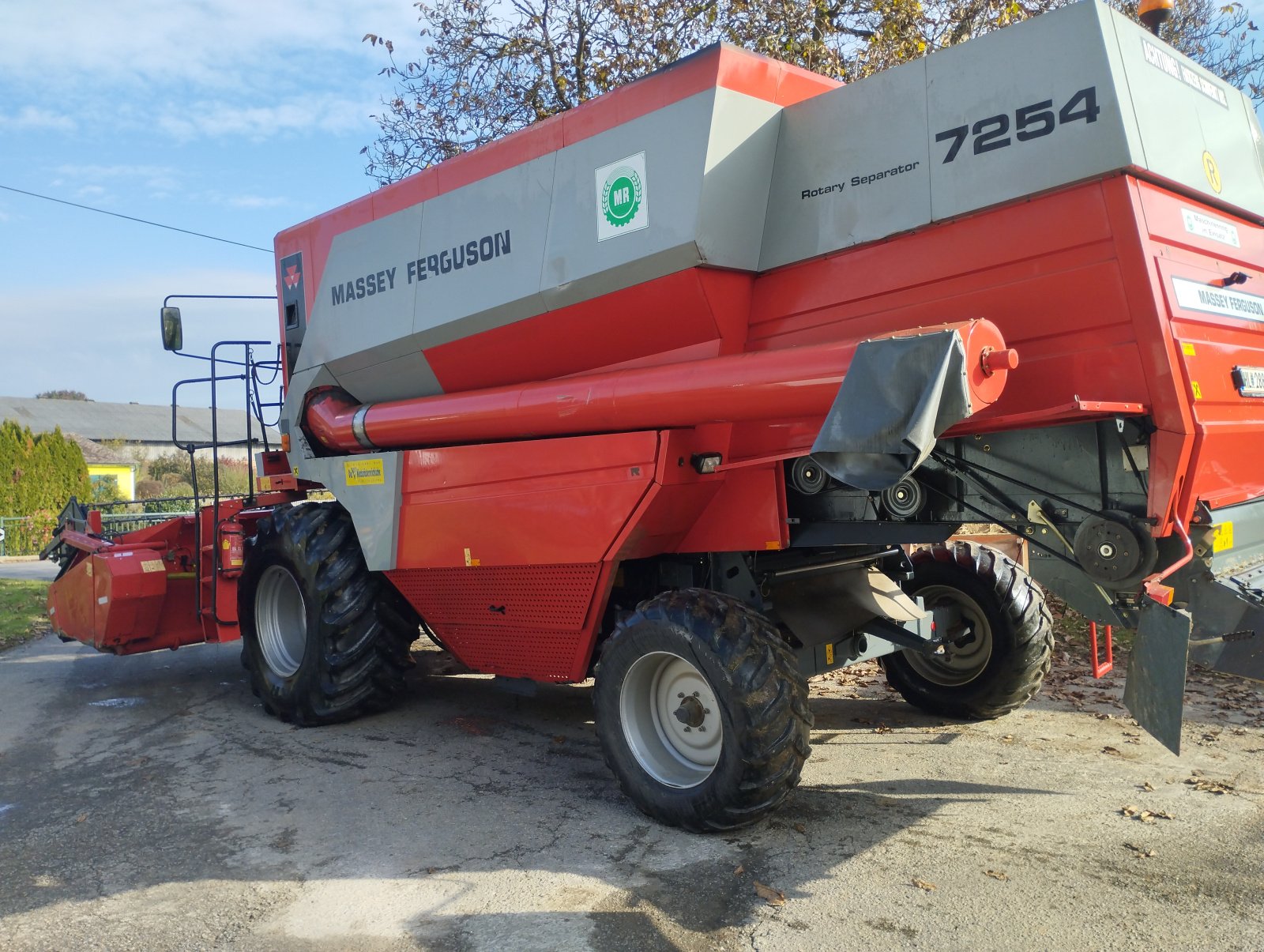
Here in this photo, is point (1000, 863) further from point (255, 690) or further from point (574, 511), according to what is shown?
point (255, 690)

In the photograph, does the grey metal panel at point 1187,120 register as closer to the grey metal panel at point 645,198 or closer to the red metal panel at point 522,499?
the grey metal panel at point 645,198

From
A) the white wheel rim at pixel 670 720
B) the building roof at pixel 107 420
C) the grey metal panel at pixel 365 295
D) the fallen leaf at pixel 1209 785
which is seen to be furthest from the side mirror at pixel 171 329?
the building roof at pixel 107 420

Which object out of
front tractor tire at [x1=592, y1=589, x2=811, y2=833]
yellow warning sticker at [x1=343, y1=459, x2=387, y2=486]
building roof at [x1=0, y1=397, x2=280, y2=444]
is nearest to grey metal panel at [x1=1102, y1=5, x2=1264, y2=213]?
front tractor tire at [x1=592, y1=589, x2=811, y2=833]

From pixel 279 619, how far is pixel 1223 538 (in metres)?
5.78

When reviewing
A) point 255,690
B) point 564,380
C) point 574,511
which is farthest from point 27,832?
point 564,380

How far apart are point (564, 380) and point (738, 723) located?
1933 mm

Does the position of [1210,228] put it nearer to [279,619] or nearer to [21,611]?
[279,619]

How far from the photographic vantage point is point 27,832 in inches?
178

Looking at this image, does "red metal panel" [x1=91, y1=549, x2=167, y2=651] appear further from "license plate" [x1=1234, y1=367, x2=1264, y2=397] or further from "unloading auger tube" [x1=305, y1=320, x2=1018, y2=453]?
"license plate" [x1=1234, y1=367, x2=1264, y2=397]

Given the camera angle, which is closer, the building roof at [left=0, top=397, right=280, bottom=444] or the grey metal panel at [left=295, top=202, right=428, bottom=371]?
the grey metal panel at [left=295, top=202, right=428, bottom=371]

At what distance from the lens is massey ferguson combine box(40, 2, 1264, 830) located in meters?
3.62

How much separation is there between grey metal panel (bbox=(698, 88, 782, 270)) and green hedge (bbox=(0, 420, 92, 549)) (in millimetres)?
29274

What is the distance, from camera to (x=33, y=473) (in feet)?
96.9

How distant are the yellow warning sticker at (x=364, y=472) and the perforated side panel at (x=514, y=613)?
57 centimetres
